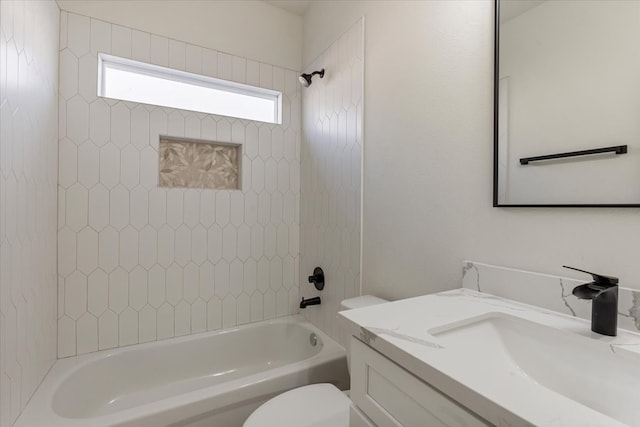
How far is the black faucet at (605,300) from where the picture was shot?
0.63m

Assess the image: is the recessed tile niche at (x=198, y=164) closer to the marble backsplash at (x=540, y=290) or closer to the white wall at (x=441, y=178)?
the white wall at (x=441, y=178)

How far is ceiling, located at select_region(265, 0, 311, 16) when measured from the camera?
2.09 meters

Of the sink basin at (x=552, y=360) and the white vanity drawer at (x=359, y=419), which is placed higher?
the sink basin at (x=552, y=360)

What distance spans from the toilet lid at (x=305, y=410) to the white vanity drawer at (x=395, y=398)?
18.5 inches

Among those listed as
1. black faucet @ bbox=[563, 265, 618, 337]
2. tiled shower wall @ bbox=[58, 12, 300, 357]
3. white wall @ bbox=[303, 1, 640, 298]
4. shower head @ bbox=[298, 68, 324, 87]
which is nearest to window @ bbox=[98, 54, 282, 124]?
tiled shower wall @ bbox=[58, 12, 300, 357]

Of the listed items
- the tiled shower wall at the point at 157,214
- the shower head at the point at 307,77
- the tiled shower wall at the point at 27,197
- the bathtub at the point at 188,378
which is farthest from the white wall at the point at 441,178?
the tiled shower wall at the point at 27,197

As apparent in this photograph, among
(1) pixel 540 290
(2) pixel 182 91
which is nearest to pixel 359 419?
(1) pixel 540 290

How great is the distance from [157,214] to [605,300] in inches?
79.7

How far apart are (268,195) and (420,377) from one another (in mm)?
1759

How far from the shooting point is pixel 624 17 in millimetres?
705

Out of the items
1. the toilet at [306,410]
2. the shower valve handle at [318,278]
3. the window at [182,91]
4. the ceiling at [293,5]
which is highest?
the ceiling at [293,5]

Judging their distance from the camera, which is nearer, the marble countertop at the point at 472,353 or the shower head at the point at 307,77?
the marble countertop at the point at 472,353

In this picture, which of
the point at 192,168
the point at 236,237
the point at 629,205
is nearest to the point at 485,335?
the point at 629,205

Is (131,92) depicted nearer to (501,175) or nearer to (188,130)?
(188,130)
